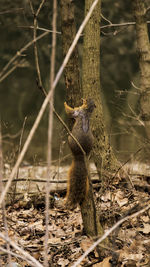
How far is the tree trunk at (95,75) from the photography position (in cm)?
411

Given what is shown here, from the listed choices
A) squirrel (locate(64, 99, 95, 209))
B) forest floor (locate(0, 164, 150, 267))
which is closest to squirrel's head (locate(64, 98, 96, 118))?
squirrel (locate(64, 99, 95, 209))

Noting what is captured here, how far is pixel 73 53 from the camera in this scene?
2.79 meters

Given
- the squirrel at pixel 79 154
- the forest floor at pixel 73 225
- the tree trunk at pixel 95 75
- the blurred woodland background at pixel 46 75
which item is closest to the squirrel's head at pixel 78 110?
the squirrel at pixel 79 154

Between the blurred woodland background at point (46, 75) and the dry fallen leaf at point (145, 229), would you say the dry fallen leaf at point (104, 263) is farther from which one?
the blurred woodland background at point (46, 75)

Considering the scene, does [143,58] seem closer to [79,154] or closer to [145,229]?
[79,154]

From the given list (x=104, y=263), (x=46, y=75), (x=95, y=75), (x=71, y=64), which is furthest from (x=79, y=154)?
(x=46, y=75)

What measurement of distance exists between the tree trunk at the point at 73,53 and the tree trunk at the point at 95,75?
1256 millimetres

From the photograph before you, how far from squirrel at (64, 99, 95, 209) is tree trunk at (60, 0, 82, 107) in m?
0.08

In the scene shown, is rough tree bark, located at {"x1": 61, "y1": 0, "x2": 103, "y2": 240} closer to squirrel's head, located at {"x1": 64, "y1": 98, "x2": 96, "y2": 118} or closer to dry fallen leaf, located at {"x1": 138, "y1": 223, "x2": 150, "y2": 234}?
squirrel's head, located at {"x1": 64, "y1": 98, "x2": 96, "y2": 118}

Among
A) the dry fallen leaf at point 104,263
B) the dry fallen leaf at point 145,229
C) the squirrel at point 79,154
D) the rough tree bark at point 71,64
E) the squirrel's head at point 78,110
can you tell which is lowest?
the dry fallen leaf at point 104,263

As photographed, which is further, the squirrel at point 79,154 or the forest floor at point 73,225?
the forest floor at point 73,225

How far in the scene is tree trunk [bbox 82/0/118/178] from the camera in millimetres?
4109

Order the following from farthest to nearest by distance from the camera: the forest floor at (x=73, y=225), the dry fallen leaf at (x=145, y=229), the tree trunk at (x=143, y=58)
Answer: the tree trunk at (x=143, y=58)
the dry fallen leaf at (x=145, y=229)
the forest floor at (x=73, y=225)

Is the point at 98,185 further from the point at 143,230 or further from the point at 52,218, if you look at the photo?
the point at 143,230
